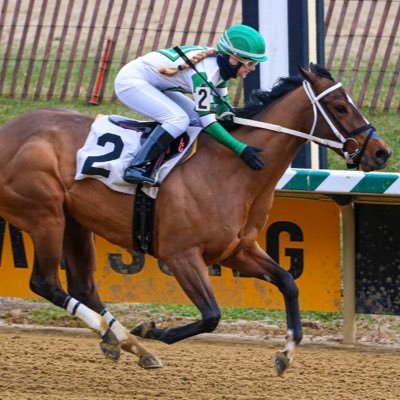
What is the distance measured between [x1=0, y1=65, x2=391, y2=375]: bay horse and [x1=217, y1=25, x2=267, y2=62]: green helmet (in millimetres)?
288

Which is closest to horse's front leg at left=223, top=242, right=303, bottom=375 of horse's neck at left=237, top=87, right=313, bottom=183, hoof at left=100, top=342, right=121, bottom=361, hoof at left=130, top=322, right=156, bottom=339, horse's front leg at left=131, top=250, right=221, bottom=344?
horse's front leg at left=131, top=250, right=221, bottom=344

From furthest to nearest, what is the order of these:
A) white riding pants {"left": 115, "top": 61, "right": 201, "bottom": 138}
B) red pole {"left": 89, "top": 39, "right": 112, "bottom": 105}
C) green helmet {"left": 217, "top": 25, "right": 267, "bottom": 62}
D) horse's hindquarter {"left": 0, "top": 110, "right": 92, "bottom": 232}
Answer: red pole {"left": 89, "top": 39, "right": 112, "bottom": 105}, horse's hindquarter {"left": 0, "top": 110, "right": 92, "bottom": 232}, white riding pants {"left": 115, "top": 61, "right": 201, "bottom": 138}, green helmet {"left": 217, "top": 25, "right": 267, "bottom": 62}

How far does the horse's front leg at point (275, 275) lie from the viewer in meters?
7.10

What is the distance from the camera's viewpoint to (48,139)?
7336 millimetres

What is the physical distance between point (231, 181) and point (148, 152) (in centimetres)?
48

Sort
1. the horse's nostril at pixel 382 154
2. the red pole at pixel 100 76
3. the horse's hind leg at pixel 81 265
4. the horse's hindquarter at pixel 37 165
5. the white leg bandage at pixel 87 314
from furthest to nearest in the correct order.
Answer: the red pole at pixel 100 76, the horse's hind leg at pixel 81 265, the horse's hindquarter at pixel 37 165, the white leg bandage at pixel 87 314, the horse's nostril at pixel 382 154

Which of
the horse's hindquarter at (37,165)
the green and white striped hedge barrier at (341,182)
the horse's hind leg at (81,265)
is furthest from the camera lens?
the green and white striped hedge barrier at (341,182)

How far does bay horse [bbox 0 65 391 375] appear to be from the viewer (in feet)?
22.7

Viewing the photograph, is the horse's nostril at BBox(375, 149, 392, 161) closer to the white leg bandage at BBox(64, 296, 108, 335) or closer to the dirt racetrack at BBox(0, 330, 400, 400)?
the dirt racetrack at BBox(0, 330, 400, 400)

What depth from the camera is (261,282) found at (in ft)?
28.0

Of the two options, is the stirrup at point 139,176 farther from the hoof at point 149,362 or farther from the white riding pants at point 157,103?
the hoof at point 149,362

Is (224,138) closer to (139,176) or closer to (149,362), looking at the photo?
(139,176)

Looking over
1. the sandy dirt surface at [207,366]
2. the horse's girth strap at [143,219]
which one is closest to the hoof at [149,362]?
the sandy dirt surface at [207,366]

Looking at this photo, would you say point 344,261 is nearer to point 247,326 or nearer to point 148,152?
point 247,326
